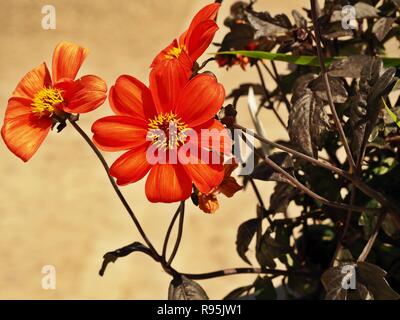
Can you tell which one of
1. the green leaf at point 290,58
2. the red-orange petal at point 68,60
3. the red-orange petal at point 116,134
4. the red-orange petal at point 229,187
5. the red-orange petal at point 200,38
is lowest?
the red-orange petal at point 229,187

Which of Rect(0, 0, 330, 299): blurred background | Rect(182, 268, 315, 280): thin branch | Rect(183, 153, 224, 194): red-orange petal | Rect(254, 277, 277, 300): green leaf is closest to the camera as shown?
Rect(183, 153, 224, 194): red-orange petal

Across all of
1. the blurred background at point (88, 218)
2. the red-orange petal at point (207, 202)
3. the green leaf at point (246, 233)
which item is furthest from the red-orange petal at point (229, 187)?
the blurred background at point (88, 218)

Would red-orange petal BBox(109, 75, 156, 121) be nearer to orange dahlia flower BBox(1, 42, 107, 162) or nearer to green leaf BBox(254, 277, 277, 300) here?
orange dahlia flower BBox(1, 42, 107, 162)

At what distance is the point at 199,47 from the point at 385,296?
0.22 m

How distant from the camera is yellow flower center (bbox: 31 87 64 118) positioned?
1.48 ft

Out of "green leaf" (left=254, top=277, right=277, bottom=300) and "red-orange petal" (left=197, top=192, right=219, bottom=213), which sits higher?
"red-orange petal" (left=197, top=192, right=219, bottom=213)

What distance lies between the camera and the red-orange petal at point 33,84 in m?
A: 0.47

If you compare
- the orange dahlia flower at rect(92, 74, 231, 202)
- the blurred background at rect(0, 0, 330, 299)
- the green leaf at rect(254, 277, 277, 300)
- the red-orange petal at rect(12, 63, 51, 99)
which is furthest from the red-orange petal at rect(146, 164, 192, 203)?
the blurred background at rect(0, 0, 330, 299)

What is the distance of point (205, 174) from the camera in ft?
1.37

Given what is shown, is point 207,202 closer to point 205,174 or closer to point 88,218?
point 205,174

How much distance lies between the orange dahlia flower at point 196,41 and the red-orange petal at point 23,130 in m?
0.08

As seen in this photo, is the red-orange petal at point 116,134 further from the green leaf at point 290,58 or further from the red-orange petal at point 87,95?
the green leaf at point 290,58

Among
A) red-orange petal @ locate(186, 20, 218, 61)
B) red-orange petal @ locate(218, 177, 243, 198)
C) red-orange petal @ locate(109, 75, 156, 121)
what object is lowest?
red-orange petal @ locate(218, 177, 243, 198)
